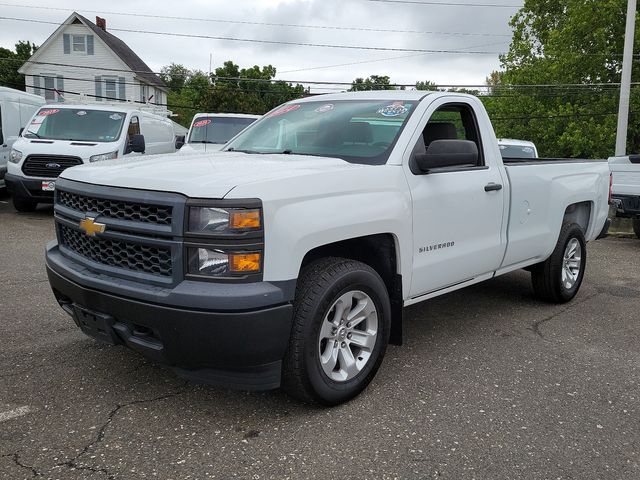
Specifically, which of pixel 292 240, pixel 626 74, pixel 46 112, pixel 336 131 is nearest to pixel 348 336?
pixel 292 240

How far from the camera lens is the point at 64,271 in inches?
139

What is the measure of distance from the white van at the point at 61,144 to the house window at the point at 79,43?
36.5 metres

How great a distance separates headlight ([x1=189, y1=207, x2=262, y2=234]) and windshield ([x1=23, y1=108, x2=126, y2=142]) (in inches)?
373

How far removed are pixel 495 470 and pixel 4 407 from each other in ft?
8.70

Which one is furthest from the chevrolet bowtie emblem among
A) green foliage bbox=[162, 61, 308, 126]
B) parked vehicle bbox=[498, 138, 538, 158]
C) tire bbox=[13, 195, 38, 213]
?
green foliage bbox=[162, 61, 308, 126]

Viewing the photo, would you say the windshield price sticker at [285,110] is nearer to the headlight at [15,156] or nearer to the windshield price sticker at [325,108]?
the windshield price sticker at [325,108]

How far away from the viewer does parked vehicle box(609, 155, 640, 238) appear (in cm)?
949

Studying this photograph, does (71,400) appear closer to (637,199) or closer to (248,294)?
(248,294)

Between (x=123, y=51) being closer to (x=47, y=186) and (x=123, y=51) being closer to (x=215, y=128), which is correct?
(x=215, y=128)

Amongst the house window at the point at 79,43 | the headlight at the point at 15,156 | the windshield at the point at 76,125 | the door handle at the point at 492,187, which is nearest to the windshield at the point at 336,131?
the door handle at the point at 492,187

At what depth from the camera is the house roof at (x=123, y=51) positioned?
4478 centimetres

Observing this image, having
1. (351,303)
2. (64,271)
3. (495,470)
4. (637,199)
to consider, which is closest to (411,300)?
(351,303)

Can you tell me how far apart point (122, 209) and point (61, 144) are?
8798mm

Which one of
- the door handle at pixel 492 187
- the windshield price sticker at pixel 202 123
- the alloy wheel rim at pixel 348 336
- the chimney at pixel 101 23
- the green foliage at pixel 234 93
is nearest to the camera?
the alloy wheel rim at pixel 348 336
